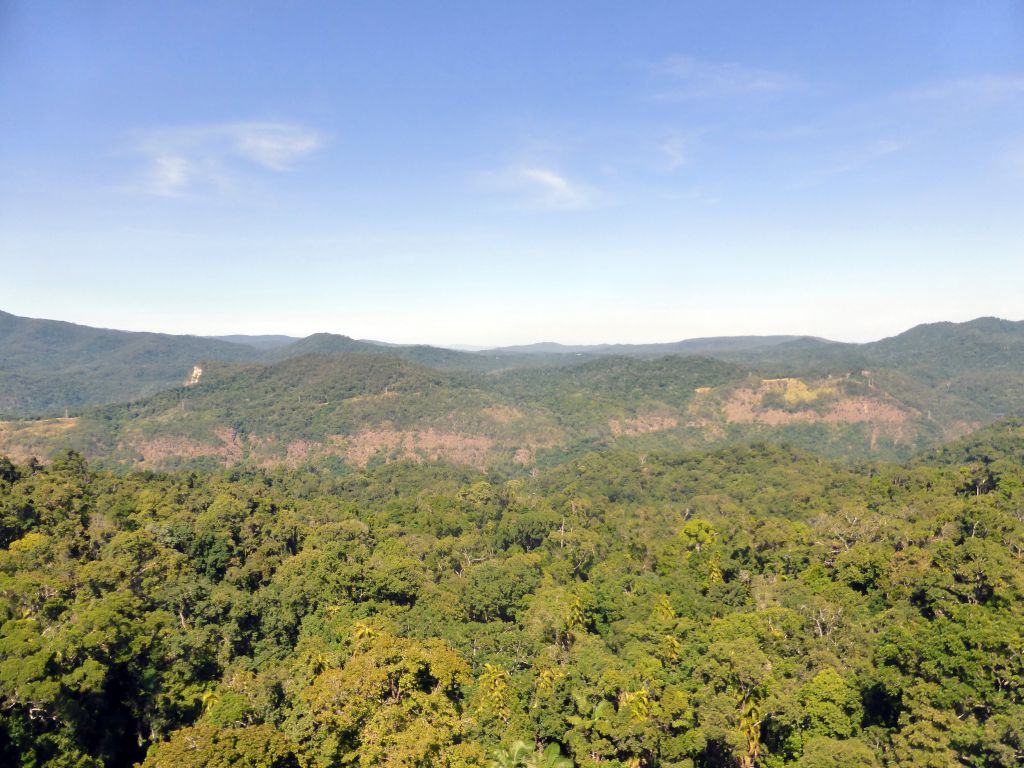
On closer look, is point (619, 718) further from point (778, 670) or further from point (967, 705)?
point (967, 705)

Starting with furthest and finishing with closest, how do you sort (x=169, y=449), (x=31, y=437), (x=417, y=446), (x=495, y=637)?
(x=417, y=446) < (x=169, y=449) < (x=31, y=437) < (x=495, y=637)

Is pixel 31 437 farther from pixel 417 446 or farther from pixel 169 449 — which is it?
pixel 417 446

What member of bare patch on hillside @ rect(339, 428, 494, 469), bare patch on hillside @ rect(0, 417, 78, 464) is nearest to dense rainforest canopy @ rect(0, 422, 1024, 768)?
bare patch on hillside @ rect(0, 417, 78, 464)

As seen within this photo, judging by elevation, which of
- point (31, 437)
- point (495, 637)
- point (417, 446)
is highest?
point (495, 637)

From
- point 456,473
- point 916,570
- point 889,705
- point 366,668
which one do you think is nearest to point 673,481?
point 456,473

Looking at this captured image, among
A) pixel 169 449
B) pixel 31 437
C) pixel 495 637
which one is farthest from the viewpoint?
pixel 169 449

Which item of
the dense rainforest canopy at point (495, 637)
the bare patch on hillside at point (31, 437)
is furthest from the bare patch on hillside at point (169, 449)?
the dense rainforest canopy at point (495, 637)

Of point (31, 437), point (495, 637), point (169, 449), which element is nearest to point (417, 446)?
point (169, 449)

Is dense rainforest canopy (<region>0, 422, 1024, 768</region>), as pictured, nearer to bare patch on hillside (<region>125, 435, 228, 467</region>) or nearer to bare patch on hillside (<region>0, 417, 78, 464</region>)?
bare patch on hillside (<region>0, 417, 78, 464</region>)
